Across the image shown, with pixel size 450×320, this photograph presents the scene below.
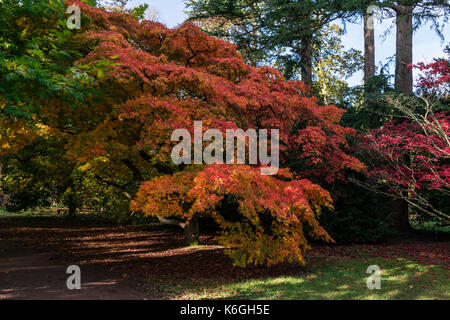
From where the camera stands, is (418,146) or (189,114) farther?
(418,146)

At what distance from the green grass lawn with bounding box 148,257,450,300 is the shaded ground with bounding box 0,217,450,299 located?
23 centimetres

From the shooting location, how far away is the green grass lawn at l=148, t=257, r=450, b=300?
6105mm

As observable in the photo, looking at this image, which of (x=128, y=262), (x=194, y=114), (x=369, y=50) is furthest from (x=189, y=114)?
(x=369, y=50)

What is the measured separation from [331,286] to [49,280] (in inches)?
224

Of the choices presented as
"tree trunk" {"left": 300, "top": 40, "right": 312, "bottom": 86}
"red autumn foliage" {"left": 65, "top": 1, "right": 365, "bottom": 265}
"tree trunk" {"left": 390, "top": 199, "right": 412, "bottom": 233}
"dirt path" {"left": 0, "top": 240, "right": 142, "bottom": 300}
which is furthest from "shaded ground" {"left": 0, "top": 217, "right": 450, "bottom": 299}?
"tree trunk" {"left": 300, "top": 40, "right": 312, "bottom": 86}

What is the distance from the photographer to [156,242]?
12.5 meters

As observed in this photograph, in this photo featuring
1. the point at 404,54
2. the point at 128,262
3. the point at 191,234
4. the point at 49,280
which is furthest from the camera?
the point at 404,54

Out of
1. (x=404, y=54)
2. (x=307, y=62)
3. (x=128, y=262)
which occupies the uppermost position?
(x=307, y=62)

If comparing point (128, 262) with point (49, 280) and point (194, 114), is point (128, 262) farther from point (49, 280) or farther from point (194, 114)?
point (194, 114)

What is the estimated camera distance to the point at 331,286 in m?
6.69

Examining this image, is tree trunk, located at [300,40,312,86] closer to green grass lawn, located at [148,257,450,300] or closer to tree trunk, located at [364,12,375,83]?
tree trunk, located at [364,12,375,83]

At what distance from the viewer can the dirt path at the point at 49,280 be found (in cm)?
616

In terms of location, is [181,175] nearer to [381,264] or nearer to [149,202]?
[149,202]
